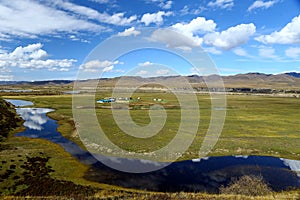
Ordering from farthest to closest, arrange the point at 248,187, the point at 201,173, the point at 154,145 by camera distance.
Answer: the point at 154,145 → the point at 201,173 → the point at 248,187

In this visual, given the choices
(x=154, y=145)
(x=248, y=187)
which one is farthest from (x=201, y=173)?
(x=154, y=145)

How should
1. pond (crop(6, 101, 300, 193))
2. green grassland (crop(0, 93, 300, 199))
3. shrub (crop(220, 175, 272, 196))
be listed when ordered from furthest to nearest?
pond (crop(6, 101, 300, 193)) < shrub (crop(220, 175, 272, 196)) < green grassland (crop(0, 93, 300, 199))

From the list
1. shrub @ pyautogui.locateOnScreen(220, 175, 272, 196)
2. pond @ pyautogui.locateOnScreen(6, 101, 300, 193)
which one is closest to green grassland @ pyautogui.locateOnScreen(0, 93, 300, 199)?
pond @ pyautogui.locateOnScreen(6, 101, 300, 193)

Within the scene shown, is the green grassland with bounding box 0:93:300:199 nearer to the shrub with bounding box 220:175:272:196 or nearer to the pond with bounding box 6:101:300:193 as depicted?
the pond with bounding box 6:101:300:193

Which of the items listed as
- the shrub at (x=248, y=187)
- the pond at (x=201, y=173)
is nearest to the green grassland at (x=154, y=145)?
the pond at (x=201, y=173)

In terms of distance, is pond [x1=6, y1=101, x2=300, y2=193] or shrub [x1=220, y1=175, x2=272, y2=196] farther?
pond [x1=6, y1=101, x2=300, y2=193]

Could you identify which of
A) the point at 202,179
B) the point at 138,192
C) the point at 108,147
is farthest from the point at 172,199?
the point at 108,147

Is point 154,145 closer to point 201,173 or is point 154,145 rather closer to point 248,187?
point 201,173

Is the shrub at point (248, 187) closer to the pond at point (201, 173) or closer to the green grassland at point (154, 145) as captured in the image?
the pond at point (201, 173)

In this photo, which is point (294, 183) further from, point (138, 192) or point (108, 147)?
point (108, 147)
